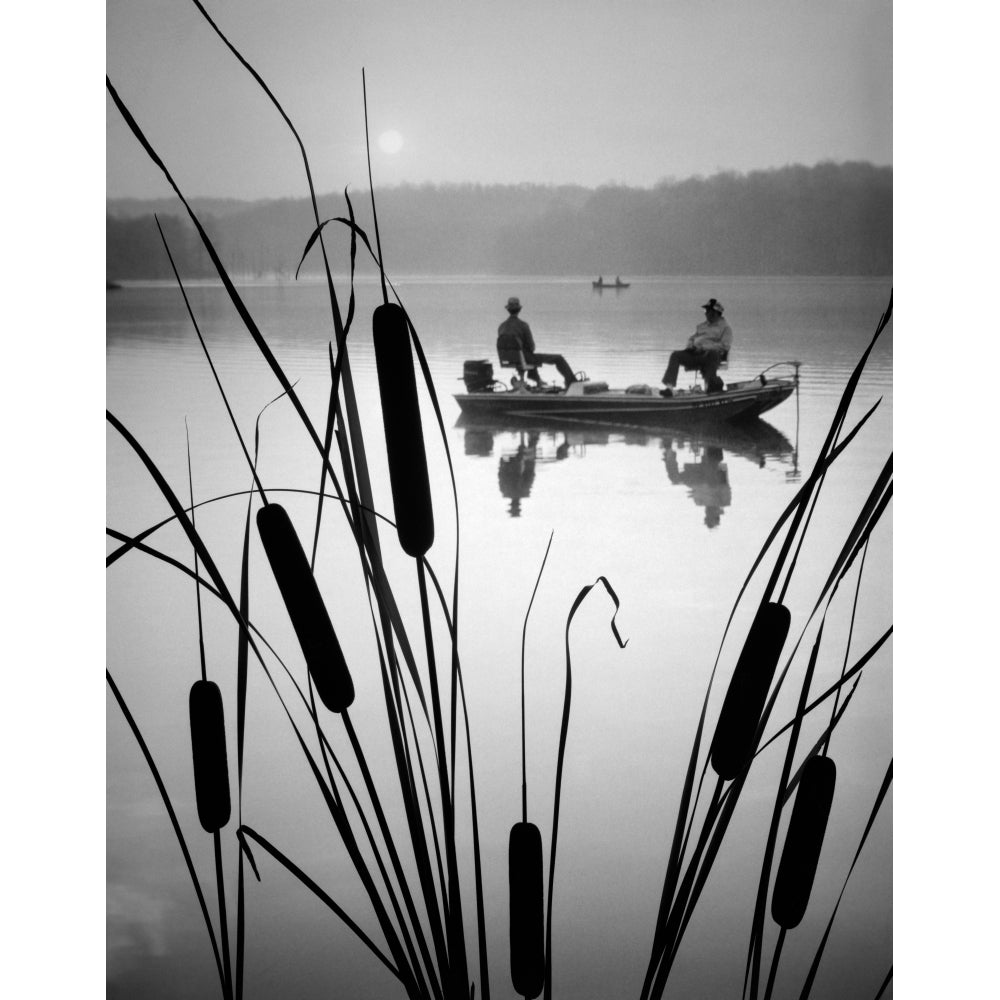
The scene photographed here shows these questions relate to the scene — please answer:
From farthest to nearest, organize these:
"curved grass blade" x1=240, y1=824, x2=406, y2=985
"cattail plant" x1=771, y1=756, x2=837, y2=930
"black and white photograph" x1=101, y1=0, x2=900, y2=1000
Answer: "black and white photograph" x1=101, y1=0, x2=900, y2=1000 < "cattail plant" x1=771, y1=756, x2=837, y2=930 < "curved grass blade" x1=240, y1=824, x2=406, y2=985

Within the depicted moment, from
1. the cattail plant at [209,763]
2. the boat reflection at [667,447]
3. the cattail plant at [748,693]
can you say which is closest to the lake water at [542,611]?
the boat reflection at [667,447]

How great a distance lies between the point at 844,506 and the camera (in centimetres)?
170

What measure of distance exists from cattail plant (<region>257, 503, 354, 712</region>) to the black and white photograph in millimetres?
739

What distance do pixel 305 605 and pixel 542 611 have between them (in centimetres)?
82

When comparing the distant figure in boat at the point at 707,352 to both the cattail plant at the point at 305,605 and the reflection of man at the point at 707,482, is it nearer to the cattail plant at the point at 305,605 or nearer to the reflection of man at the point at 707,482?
the reflection of man at the point at 707,482

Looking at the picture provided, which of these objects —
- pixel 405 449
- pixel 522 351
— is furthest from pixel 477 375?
pixel 405 449

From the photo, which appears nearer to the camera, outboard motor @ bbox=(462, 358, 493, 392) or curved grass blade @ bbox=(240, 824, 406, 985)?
curved grass blade @ bbox=(240, 824, 406, 985)

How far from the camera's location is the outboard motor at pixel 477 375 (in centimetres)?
167

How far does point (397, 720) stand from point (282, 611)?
34.2 inches

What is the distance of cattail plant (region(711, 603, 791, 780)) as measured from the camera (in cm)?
97

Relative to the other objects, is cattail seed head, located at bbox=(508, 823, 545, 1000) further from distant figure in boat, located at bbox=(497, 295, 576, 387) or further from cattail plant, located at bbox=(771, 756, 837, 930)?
distant figure in boat, located at bbox=(497, 295, 576, 387)

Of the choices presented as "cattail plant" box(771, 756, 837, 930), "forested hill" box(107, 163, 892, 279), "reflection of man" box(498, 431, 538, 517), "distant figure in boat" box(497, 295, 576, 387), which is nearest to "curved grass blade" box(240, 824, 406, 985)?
"cattail plant" box(771, 756, 837, 930)
